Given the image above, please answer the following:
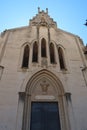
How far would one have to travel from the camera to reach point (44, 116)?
8.22 metres

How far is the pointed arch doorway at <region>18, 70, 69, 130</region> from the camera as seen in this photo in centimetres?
792

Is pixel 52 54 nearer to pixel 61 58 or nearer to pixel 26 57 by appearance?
pixel 61 58

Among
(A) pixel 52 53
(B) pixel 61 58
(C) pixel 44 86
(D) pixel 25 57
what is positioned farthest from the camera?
(A) pixel 52 53

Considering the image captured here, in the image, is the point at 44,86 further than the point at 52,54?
No

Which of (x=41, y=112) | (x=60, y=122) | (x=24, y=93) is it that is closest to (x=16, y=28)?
(x=24, y=93)

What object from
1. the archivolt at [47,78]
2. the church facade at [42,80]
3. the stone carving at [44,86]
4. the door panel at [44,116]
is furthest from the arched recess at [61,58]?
the door panel at [44,116]

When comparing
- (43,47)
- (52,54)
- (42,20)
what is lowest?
(52,54)

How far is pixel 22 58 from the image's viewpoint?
34.8 ft

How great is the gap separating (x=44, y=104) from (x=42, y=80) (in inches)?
64.2

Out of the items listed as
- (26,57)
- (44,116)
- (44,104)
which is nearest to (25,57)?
(26,57)

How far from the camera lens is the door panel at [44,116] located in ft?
25.9

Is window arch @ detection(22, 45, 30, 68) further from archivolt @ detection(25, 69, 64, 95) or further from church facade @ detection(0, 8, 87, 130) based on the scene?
archivolt @ detection(25, 69, 64, 95)

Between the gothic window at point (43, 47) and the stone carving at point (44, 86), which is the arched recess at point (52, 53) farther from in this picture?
the stone carving at point (44, 86)

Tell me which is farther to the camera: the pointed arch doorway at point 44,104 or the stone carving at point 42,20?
the stone carving at point 42,20
